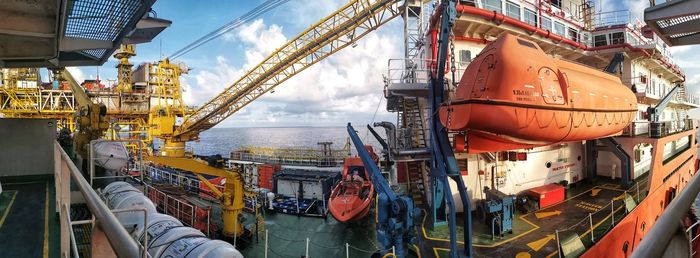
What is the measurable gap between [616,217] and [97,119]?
59.1ft

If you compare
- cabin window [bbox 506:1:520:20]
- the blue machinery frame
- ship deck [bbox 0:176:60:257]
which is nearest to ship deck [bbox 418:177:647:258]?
the blue machinery frame

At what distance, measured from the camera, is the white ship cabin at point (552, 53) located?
11570 mm

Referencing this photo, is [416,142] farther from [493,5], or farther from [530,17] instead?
[530,17]

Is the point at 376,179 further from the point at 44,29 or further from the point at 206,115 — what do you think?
the point at 206,115

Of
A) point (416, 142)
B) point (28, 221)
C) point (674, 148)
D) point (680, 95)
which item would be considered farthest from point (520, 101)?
point (680, 95)

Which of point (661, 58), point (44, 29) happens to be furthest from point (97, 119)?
point (661, 58)

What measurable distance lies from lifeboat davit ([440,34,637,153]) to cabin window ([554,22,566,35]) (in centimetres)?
663

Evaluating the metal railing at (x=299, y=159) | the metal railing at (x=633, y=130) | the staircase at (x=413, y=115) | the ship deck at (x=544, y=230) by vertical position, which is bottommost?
the ship deck at (x=544, y=230)

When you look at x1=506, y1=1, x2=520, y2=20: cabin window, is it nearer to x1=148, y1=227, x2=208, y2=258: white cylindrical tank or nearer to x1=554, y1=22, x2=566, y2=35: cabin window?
x1=554, y1=22, x2=566, y2=35: cabin window

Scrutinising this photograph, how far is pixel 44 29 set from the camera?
4.39 metres

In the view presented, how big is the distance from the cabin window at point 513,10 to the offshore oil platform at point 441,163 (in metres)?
0.07

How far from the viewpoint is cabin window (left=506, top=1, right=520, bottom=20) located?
12312 mm

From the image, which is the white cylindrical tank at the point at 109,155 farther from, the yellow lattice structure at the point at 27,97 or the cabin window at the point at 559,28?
the yellow lattice structure at the point at 27,97

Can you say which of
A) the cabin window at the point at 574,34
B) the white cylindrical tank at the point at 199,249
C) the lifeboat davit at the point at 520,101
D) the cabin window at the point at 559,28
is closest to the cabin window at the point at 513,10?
the cabin window at the point at 559,28
